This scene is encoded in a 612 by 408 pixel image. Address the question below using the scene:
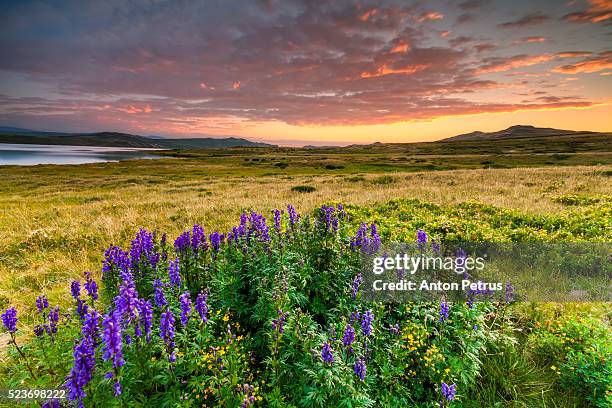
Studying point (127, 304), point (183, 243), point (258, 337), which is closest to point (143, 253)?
point (183, 243)

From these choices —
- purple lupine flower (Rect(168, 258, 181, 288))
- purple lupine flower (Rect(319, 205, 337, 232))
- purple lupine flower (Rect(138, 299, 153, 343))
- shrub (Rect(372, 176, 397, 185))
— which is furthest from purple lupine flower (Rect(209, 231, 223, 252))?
shrub (Rect(372, 176, 397, 185))

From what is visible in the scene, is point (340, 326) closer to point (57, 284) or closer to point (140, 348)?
point (140, 348)

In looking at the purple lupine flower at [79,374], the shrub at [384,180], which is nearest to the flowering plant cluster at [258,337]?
the purple lupine flower at [79,374]

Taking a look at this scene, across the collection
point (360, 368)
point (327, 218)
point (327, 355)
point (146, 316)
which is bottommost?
point (360, 368)

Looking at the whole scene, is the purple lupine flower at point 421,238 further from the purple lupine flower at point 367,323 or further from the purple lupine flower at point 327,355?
the purple lupine flower at point 327,355

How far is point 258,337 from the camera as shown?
483cm

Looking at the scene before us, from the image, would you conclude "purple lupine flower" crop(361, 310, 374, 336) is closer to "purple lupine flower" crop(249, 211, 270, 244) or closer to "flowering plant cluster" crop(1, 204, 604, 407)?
"flowering plant cluster" crop(1, 204, 604, 407)

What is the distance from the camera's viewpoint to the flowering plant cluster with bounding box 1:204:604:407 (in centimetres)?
346

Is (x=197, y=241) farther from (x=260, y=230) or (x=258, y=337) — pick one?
(x=258, y=337)

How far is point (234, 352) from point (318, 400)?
3.84 ft

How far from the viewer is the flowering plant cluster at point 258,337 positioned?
11.4 feet

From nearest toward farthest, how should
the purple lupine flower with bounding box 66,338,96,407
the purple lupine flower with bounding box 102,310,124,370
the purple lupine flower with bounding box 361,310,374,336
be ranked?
the purple lupine flower with bounding box 66,338,96,407 < the purple lupine flower with bounding box 102,310,124,370 < the purple lupine flower with bounding box 361,310,374,336

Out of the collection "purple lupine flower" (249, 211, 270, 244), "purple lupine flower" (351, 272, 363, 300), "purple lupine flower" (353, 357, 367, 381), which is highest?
"purple lupine flower" (249, 211, 270, 244)

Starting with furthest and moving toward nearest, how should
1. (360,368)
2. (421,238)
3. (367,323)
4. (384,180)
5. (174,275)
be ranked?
(384,180), (421,238), (174,275), (367,323), (360,368)
